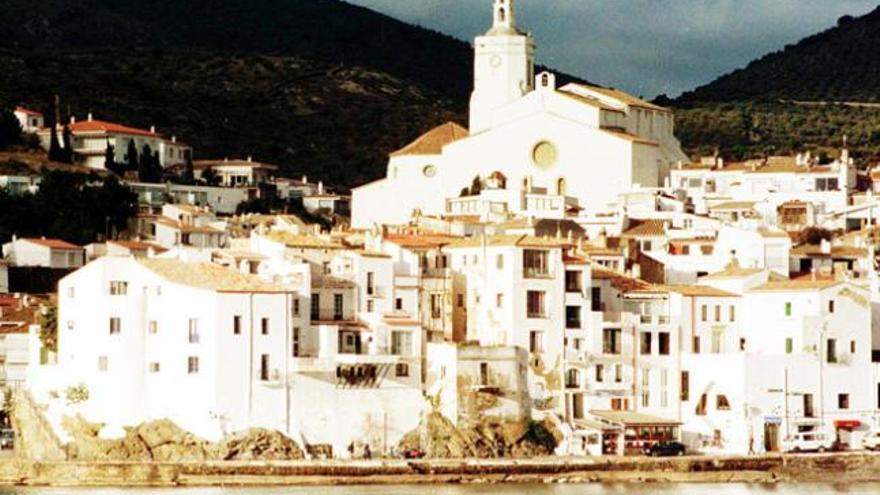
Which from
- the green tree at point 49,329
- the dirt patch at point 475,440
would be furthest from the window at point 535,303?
the green tree at point 49,329

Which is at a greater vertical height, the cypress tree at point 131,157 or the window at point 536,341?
the cypress tree at point 131,157

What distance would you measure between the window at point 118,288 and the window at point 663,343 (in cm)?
1434

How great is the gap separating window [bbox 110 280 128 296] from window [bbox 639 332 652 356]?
543 inches

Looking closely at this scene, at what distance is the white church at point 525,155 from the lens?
88438 millimetres

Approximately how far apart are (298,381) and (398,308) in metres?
5.90

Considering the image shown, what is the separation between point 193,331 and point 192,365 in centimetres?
83

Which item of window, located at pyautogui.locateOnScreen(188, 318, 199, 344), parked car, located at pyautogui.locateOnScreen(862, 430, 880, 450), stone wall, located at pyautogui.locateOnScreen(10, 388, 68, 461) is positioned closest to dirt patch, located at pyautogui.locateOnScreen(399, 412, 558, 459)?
window, located at pyautogui.locateOnScreen(188, 318, 199, 344)

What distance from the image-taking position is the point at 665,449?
62.0 meters

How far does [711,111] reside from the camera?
122 metres

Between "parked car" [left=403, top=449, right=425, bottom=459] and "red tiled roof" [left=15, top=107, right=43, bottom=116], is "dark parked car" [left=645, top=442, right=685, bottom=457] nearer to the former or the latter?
"parked car" [left=403, top=449, right=425, bottom=459]

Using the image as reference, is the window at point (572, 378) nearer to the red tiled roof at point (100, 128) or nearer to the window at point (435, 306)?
the window at point (435, 306)

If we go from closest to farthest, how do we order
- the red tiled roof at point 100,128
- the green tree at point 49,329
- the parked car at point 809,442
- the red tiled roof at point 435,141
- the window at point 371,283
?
the parked car at point 809,442, the green tree at point 49,329, the window at point 371,283, the red tiled roof at point 435,141, the red tiled roof at point 100,128

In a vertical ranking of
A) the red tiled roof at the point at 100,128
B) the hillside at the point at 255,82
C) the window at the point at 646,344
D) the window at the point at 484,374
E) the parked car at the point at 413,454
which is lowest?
the parked car at the point at 413,454

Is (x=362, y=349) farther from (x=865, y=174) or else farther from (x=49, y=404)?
(x=865, y=174)
